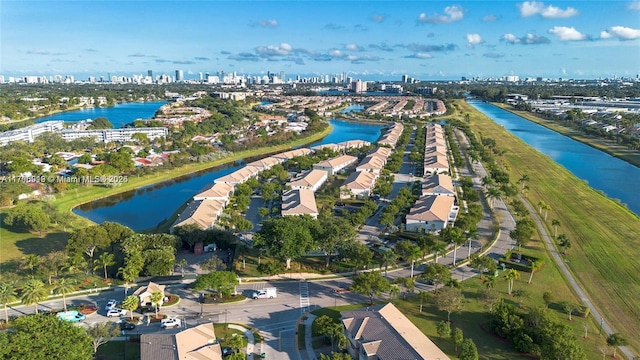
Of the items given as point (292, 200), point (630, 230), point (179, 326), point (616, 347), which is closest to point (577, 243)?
point (630, 230)

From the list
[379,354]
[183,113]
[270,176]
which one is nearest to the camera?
[379,354]

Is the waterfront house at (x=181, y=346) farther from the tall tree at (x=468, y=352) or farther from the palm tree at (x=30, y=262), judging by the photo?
the palm tree at (x=30, y=262)

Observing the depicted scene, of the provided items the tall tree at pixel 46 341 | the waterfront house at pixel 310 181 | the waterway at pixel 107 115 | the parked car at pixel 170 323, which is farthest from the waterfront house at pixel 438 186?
the waterway at pixel 107 115

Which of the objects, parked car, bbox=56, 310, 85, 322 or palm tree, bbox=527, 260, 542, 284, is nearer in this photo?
parked car, bbox=56, 310, 85, 322

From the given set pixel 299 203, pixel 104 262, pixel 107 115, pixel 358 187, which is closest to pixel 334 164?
pixel 358 187

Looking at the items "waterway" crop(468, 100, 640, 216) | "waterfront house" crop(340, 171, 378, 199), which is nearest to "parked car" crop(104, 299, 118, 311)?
"waterfront house" crop(340, 171, 378, 199)

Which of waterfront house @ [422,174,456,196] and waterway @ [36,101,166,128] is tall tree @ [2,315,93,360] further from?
waterway @ [36,101,166,128]

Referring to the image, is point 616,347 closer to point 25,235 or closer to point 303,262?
point 303,262
